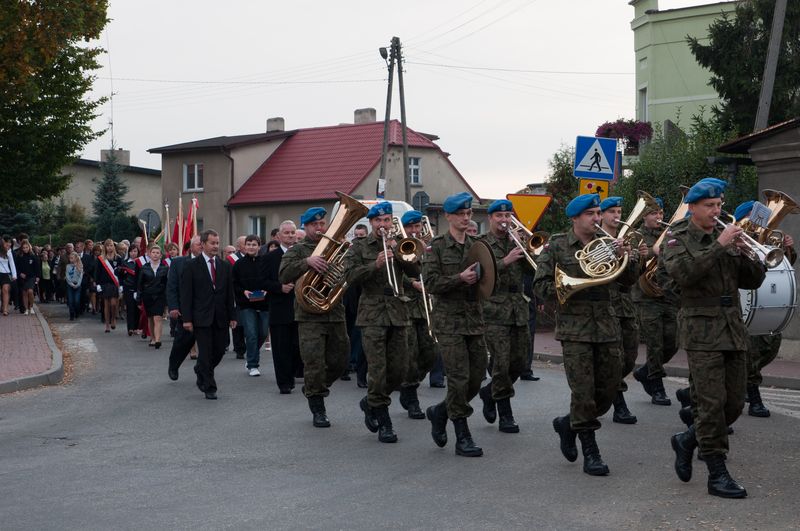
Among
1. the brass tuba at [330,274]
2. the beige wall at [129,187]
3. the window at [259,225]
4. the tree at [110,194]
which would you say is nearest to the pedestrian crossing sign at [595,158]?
the brass tuba at [330,274]

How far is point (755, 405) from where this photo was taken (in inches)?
441

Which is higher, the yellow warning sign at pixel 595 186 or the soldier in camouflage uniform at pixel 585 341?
the yellow warning sign at pixel 595 186

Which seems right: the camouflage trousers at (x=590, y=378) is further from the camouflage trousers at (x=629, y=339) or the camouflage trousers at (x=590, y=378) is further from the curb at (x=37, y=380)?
the curb at (x=37, y=380)

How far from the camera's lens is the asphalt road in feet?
22.7

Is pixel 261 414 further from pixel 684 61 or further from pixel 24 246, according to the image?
pixel 684 61

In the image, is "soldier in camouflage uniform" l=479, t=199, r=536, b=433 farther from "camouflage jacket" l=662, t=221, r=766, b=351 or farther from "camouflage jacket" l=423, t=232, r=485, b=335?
"camouflage jacket" l=662, t=221, r=766, b=351

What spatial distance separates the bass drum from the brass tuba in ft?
11.6

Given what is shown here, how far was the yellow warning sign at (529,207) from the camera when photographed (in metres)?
16.4

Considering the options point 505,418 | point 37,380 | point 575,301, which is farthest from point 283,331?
point 575,301

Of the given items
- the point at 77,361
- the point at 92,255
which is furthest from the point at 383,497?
the point at 92,255

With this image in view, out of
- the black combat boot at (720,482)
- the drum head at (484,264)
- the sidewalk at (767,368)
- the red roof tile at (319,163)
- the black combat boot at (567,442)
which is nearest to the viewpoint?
the black combat boot at (720,482)

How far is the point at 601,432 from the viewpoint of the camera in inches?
399

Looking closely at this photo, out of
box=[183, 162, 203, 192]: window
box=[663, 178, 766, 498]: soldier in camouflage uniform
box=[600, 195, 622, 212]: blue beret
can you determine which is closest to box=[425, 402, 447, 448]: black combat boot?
box=[663, 178, 766, 498]: soldier in camouflage uniform

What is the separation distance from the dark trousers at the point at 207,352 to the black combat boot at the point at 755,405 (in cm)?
566
